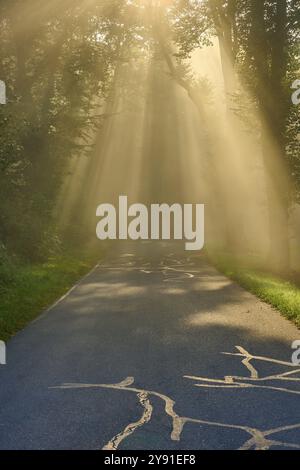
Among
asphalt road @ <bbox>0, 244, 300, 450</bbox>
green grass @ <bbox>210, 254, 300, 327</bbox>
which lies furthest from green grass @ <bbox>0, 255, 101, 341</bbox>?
green grass @ <bbox>210, 254, 300, 327</bbox>

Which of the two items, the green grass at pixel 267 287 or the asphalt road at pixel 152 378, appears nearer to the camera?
the asphalt road at pixel 152 378

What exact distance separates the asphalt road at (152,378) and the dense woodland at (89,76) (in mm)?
7331

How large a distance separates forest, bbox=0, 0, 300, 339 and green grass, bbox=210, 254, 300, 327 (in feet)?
0.21

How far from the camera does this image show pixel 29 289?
16703mm

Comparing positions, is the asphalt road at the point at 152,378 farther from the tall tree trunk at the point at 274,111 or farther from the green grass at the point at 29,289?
the tall tree trunk at the point at 274,111

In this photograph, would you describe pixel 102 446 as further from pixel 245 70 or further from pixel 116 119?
pixel 116 119

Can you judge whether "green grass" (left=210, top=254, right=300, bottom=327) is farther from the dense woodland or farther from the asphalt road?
the dense woodland

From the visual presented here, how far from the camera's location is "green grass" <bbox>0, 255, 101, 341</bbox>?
1290 cm

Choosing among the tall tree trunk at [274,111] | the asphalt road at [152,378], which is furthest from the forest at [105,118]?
the asphalt road at [152,378]

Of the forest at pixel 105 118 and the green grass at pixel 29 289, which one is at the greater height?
the forest at pixel 105 118

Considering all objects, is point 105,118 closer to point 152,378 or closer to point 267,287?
point 267,287

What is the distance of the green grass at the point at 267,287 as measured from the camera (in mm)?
13718

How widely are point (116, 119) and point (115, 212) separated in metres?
11.0

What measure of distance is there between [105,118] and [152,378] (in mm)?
31196
